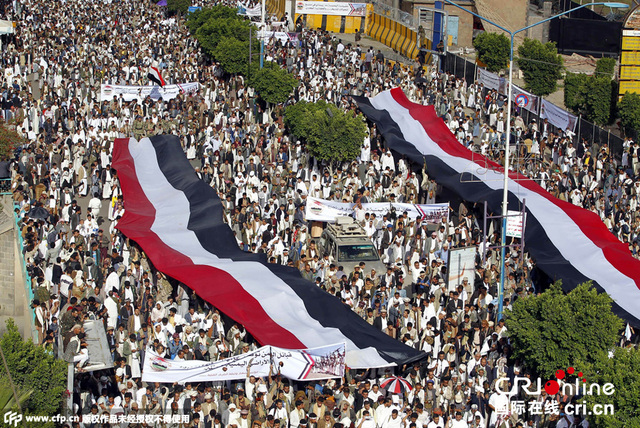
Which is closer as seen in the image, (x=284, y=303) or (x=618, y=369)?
(x=618, y=369)

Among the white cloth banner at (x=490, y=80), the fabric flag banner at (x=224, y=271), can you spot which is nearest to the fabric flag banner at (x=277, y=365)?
the fabric flag banner at (x=224, y=271)

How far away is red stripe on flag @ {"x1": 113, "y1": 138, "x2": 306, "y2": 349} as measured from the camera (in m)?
17.4

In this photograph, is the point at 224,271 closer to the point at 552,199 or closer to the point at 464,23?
the point at 552,199

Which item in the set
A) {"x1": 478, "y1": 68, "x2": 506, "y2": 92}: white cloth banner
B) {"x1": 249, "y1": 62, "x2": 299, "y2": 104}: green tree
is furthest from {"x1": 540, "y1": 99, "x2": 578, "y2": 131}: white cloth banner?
{"x1": 249, "y1": 62, "x2": 299, "y2": 104}: green tree

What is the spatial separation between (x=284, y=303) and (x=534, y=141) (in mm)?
14051

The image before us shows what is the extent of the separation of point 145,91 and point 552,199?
14.1m

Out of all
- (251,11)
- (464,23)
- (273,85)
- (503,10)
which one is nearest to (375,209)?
(273,85)

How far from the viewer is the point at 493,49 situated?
41406 mm

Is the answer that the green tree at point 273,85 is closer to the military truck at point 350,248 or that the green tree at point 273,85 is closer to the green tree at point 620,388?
the military truck at point 350,248

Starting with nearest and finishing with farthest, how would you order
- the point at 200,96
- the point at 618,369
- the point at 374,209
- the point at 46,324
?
the point at 618,369, the point at 46,324, the point at 374,209, the point at 200,96

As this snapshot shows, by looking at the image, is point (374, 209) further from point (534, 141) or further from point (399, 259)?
point (534, 141)

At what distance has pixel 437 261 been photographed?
21016mm

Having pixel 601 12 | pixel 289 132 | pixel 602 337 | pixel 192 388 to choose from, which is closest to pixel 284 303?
pixel 192 388

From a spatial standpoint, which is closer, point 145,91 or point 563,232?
point 563,232
